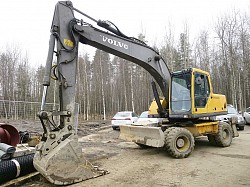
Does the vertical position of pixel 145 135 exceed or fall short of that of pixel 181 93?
it falls short

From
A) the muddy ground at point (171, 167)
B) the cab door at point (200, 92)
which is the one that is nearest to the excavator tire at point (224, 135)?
the muddy ground at point (171, 167)

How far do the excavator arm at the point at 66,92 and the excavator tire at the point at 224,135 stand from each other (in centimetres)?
462

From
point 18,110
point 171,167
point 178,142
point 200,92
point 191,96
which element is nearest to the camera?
point 171,167

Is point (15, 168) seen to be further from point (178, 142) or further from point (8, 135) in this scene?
point (178, 142)

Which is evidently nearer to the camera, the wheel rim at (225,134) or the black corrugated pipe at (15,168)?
the black corrugated pipe at (15,168)

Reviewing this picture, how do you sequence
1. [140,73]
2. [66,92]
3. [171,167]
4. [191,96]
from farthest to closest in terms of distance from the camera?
[140,73], [191,96], [171,167], [66,92]

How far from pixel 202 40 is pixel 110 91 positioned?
17.6 metres

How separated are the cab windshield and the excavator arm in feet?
7.30

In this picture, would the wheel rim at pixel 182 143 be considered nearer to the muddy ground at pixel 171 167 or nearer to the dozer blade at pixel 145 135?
the muddy ground at pixel 171 167

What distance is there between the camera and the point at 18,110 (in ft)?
54.0

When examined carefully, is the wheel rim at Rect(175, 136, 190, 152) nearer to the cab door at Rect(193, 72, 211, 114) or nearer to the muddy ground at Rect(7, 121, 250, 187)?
the muddy ground at Rect(7, 121, 250, 187)

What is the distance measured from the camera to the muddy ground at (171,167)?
4.62 metres

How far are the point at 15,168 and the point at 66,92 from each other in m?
1.98

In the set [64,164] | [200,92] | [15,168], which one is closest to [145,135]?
[200,92]
